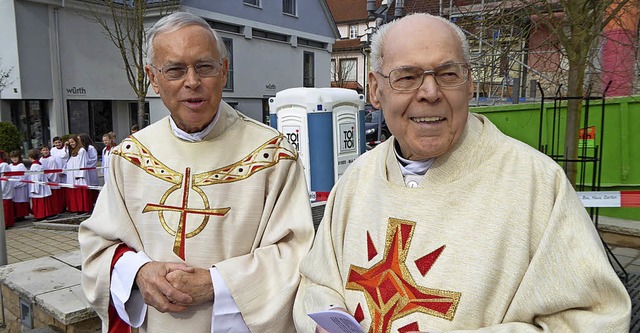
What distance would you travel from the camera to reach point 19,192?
948cm

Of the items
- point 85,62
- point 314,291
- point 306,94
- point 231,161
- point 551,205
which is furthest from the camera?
point 85,62

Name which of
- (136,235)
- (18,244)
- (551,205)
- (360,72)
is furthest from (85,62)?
(360,72)

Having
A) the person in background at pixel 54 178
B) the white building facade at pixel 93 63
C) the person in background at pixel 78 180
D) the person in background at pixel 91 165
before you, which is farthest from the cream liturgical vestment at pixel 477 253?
the white building facade at pixel 93 63

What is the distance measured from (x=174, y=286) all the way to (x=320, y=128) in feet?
18.7

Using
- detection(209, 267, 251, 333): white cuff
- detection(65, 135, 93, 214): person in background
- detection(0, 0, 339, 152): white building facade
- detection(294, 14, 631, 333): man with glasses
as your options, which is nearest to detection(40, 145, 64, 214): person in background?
detection(65, 135, 93, 214): person in background

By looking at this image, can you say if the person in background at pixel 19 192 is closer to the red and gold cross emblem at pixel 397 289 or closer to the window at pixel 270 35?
the red and gold cross emblem at pixel 397 289

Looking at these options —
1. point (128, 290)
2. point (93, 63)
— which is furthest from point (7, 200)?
point (93, 63)

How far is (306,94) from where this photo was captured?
7480 millimetres

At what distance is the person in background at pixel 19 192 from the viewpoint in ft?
30.7

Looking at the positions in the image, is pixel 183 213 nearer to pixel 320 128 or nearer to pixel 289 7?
pixel 320 128

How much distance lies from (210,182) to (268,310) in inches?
22.2

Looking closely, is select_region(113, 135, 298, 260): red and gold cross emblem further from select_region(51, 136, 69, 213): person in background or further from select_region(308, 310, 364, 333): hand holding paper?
select_region(51, 136, 69, 213): person in background

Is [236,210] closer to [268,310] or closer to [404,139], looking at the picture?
[268,310]

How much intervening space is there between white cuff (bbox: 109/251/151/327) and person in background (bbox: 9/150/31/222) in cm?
855
